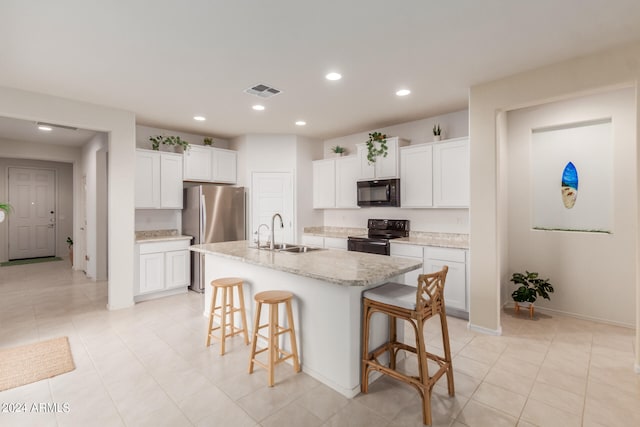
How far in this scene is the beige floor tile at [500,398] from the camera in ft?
6.96

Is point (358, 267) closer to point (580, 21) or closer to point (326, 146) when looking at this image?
point (580, 21)

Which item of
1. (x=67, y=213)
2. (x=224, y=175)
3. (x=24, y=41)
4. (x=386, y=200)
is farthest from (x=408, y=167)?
(x=67, y=213)

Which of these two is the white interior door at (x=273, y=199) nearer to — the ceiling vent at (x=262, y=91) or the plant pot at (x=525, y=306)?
the ceiling vent at (x=262, y=91)

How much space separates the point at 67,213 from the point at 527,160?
401 inches

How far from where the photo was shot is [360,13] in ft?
7.03

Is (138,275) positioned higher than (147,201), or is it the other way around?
(147,201)

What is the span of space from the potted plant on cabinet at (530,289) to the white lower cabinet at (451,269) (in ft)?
2.37

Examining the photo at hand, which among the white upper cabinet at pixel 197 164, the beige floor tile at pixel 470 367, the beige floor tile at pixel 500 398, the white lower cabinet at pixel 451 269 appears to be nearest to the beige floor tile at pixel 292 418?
the beige floor tile at pixel 500 398

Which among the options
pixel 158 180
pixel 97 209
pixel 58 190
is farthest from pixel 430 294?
pixel 58 190

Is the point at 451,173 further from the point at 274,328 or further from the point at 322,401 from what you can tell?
the point at 322,401

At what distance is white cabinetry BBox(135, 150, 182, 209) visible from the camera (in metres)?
4.69

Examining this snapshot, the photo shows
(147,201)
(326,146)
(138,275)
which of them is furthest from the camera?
(326,146)

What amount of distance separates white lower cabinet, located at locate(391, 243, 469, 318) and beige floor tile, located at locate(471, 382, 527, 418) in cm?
149

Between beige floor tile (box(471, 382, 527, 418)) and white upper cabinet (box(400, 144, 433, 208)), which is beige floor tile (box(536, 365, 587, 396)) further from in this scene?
white upper cabinet (box(400, 144, 433, 208))
